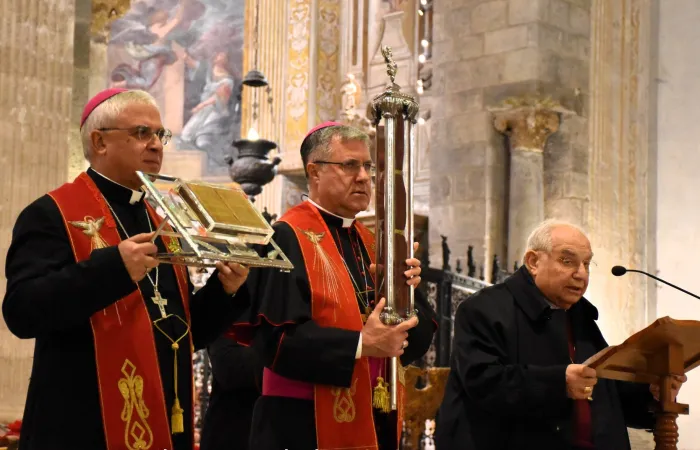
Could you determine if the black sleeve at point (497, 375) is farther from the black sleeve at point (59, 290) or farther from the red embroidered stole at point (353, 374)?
the black sleeve at point (59, 290)

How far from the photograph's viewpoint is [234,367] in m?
4.87

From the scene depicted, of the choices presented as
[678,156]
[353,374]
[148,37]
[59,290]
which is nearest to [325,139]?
[353,374]

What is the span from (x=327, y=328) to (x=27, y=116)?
2.80 m

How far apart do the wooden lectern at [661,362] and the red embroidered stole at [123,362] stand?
1853 mm

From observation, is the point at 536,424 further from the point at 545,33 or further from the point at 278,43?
the point at 278,43

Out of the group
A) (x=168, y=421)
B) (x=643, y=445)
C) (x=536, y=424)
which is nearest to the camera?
(x=168, y=421)

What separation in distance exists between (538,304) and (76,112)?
4918mm

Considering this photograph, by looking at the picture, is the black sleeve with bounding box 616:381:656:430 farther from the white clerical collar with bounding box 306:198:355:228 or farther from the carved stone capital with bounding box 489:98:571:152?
the carved stone capital with bounding box 489:98:571:152

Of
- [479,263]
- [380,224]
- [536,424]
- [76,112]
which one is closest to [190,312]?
[380,224]

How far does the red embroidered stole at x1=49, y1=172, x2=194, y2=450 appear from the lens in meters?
3.17

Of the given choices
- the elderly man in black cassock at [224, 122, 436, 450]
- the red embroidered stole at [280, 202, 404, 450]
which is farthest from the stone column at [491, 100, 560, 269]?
the red embroidered stole at [280, 202, 404, 450]

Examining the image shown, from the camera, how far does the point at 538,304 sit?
4.75m

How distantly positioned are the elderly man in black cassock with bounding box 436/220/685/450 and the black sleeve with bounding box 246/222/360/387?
92 centimetres

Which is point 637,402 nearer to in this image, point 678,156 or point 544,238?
point 544,238
